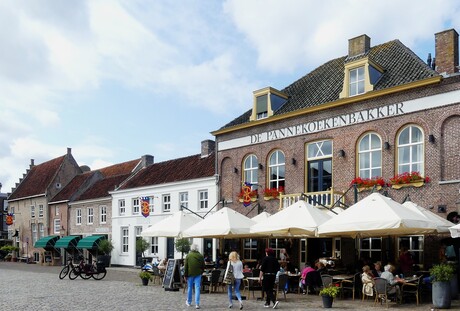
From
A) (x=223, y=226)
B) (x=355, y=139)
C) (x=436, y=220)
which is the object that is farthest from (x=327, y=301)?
(x=355, y=139)

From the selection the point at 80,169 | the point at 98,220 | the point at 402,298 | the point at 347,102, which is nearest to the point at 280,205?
the point at 347,102

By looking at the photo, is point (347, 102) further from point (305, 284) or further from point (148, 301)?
point (148, 301)

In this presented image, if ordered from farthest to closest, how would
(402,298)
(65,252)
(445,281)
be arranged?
(65,252), (402,298), (445,281)

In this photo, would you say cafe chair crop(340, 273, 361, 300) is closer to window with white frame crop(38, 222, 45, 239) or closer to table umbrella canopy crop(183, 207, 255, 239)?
table umbrella canopy crop(183, 207, 255, 239)

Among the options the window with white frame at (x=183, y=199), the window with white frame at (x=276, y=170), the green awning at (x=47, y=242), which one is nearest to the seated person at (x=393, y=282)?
the window with white frame at (x=276, y=170)

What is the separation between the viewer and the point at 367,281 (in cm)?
1512

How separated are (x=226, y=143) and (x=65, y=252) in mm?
22201

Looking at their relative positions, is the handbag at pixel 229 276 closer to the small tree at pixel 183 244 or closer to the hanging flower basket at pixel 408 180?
the hanging flower basket at pixel 408 180

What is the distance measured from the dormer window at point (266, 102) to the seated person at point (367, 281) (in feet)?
37.2

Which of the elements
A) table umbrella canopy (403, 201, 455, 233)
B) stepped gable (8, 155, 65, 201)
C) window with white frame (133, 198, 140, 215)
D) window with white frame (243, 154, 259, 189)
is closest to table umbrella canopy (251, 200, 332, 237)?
table umbrella canopy (403, 201, 455, 233)

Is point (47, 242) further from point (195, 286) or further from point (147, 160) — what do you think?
point (195, 286)

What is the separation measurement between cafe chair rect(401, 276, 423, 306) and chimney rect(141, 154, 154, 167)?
27.2 m

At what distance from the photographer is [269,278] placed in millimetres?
13906

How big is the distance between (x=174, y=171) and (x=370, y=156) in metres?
16.5
